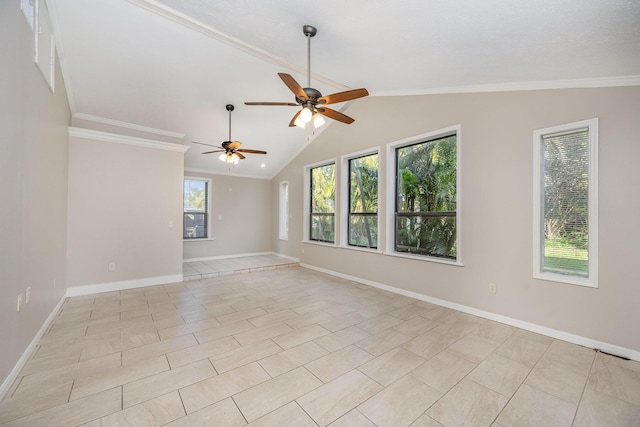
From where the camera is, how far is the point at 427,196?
160 inches

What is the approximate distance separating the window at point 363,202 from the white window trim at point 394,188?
0.40 metres

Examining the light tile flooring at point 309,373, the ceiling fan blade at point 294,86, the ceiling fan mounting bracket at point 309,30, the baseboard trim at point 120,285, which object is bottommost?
the light tile flooring at point 309,373

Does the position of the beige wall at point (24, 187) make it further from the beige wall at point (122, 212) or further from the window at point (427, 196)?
the window at point (427, 196)

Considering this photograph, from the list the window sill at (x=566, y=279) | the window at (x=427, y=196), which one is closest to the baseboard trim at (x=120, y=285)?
the window at (x=427, y=196)

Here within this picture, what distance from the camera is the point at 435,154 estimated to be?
13.0ft

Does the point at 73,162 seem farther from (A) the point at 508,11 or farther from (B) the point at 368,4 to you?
(A) the point at 508,11

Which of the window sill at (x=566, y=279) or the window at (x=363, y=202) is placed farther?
the window at (x=363, y=202)

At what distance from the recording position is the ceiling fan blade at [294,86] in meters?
2.41

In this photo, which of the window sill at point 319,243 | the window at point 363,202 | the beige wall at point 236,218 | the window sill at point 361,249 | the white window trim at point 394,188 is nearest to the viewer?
the white window trim at point 394,188

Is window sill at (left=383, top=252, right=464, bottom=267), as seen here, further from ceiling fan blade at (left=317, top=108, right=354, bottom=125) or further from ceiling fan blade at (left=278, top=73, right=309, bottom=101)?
ceiling fan blade at (left=278, top=73, right=309, bottom=101)

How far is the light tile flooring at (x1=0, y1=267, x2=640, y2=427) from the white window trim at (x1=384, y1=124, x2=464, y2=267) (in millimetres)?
830

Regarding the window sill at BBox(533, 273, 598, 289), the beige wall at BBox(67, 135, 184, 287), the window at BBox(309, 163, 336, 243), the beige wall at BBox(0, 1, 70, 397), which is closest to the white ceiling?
the beige wall at BBox(67, 135, 184, 287)

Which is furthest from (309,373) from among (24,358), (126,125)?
(126,125)

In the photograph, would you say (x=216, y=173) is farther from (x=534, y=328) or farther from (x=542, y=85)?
(x=534, y=328)
